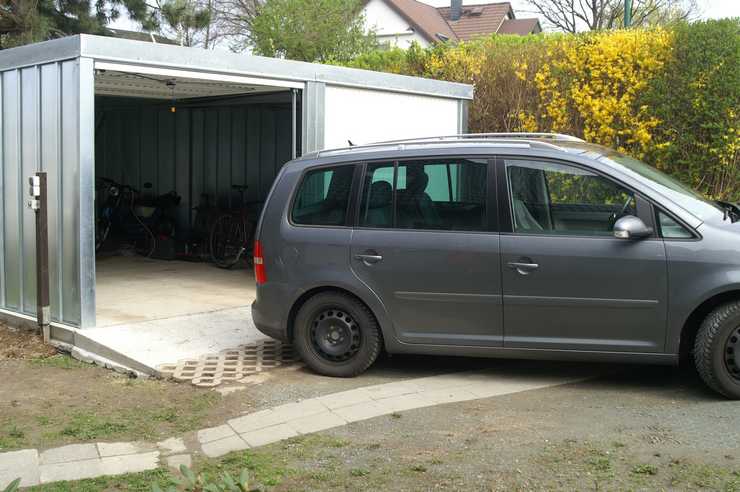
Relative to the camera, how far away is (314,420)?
18.6 feet

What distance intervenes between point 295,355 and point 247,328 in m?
1.05

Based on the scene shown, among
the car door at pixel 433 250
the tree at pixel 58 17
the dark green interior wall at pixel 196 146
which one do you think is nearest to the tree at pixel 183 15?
the tree at pixel 58 17

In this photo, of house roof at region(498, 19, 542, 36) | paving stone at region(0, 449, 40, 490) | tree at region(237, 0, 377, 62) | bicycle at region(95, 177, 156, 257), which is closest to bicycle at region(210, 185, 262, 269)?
bicycle at region(95, 177, 156, 257)

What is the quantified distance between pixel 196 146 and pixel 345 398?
8.77 meters

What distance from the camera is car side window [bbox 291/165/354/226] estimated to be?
6730 millimetres

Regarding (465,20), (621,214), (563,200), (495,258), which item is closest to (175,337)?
(495,258)

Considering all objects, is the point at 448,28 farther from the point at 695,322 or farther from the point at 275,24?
the point at 695,322

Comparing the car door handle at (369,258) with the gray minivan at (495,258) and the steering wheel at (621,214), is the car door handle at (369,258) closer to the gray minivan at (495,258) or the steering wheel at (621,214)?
the gray minivan at (495,258)

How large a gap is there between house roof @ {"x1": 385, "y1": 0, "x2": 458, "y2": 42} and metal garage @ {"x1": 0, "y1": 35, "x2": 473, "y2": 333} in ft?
105

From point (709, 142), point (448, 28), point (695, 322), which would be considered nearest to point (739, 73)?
point (709, 142)

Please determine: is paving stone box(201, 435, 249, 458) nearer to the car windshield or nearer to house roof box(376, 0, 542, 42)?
the car windshield

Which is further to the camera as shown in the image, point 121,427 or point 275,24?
point 275,24

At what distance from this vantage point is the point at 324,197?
682 cm

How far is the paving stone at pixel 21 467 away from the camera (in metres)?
4.72
